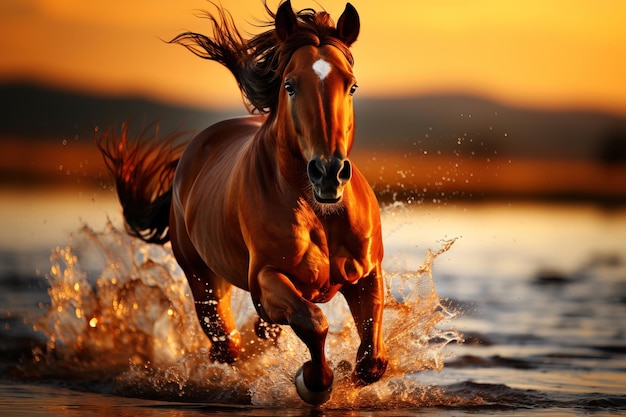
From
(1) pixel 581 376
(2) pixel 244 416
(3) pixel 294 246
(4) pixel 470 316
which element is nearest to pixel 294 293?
(3) pixel 294 246

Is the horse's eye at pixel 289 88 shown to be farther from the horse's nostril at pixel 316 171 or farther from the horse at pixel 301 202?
the horse's nostril at pixel 316 171

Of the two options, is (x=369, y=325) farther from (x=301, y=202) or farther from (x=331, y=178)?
(x=331, y=178)

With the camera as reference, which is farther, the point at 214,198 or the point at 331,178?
the point at 214,198

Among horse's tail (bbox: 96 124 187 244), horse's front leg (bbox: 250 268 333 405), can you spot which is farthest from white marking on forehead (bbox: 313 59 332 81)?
horse's tail (bbox: 96 124 187 244)

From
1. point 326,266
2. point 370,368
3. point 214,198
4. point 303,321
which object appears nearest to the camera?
point 303,321

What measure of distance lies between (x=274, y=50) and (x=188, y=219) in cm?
139

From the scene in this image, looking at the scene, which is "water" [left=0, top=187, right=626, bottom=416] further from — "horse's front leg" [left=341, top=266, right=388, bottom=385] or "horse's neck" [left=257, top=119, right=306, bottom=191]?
"horse's neck" [left=257, top=119, right=306, bottom=191]

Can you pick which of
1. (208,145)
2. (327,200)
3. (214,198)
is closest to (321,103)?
(327,200)

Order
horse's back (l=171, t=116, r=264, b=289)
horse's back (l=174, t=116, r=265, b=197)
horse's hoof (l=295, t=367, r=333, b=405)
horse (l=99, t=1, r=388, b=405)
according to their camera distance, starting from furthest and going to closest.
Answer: horse's back (l=174, t=116, r=265, b=197) < horse's back (l=171, t=116, r=264, b=289) < horse's hoof (l=295, t=367, r=333, b=405) < horse (l=99, t=1, r=388, b=405)

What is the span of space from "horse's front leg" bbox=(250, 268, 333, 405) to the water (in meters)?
0.43

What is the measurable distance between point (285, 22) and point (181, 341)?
2802 millimetres

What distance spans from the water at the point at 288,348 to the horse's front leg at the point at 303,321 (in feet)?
1.40

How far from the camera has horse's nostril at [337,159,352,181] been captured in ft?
16.9

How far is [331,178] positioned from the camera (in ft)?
16.9
